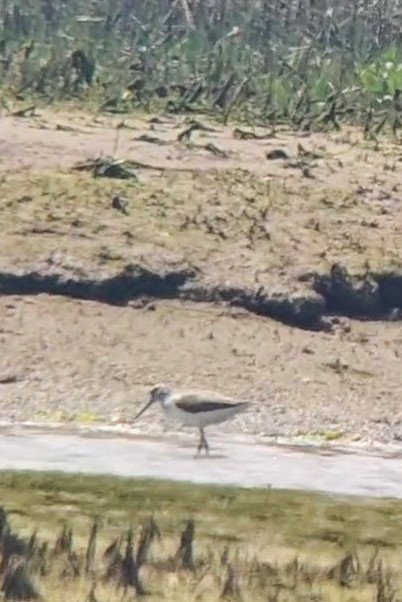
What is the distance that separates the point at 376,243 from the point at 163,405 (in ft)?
11.9

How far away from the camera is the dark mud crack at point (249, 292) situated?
607 inches

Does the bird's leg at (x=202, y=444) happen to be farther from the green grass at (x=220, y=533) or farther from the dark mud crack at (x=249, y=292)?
the dark mud crack at (x=249, y=292)

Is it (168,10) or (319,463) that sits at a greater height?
(168,10)

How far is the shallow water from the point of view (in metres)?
12.5

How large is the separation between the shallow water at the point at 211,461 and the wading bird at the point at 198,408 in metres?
0.18

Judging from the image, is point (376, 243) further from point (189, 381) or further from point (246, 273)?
point (189, 381)

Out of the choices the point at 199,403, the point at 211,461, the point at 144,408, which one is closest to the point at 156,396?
the point at 144,408

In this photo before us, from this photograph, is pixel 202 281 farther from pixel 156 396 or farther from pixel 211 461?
pixel 211 461

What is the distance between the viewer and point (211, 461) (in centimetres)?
1302

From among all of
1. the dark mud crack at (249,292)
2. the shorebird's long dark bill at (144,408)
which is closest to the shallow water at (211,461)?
the shorebird's long dark bill at (144,408)

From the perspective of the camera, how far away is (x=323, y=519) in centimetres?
1132

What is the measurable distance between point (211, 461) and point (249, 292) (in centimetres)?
280

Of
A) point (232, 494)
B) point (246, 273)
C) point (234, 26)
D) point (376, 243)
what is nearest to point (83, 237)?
point (246, 273)

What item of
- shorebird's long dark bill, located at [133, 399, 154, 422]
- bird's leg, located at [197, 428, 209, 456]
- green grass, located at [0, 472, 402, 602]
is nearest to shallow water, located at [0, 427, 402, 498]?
bird's leg, located at [197, 428, 209, 456]
